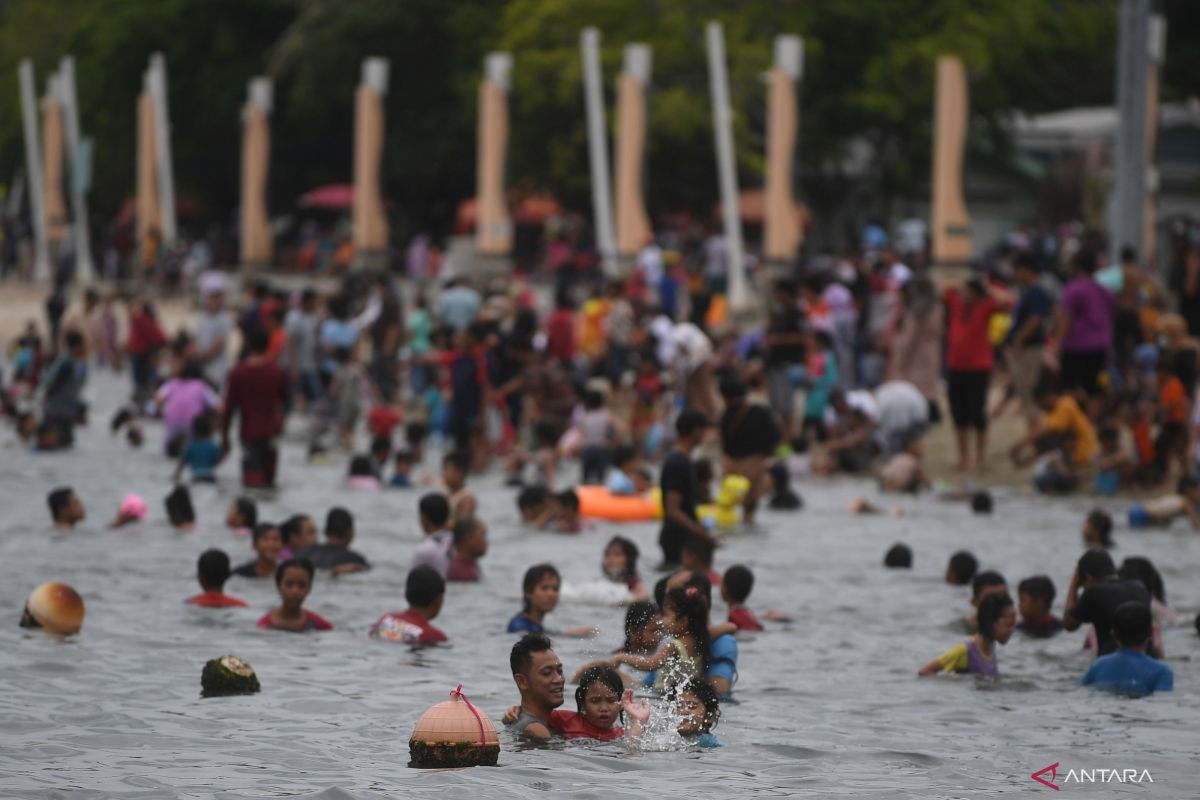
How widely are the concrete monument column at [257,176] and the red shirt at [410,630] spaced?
102ft

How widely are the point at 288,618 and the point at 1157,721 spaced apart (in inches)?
203

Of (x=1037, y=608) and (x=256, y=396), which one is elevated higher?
(x=256, y=396)

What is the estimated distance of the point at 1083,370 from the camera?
2164cm

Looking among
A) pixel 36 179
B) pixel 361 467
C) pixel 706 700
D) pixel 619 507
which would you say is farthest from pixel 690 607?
pixel 36 179

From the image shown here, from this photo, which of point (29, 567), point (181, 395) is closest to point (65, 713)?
point (29, 567)

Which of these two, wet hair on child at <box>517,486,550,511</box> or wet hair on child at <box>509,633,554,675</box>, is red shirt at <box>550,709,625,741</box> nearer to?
wet hair on child at <box>509,633,554,675</box>

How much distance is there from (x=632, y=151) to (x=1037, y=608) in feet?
71.8

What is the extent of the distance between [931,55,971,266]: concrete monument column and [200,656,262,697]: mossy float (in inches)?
767

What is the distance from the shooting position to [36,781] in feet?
30.9

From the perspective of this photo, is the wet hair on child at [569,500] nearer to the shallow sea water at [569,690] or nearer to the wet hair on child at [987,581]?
the shallow sea water at [569,690]

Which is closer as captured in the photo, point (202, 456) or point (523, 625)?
point (523, 625)

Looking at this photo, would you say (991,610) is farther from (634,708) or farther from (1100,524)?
(1100,524)

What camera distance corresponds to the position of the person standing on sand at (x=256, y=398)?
765 inches

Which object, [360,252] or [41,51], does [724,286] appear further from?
[41,51]
